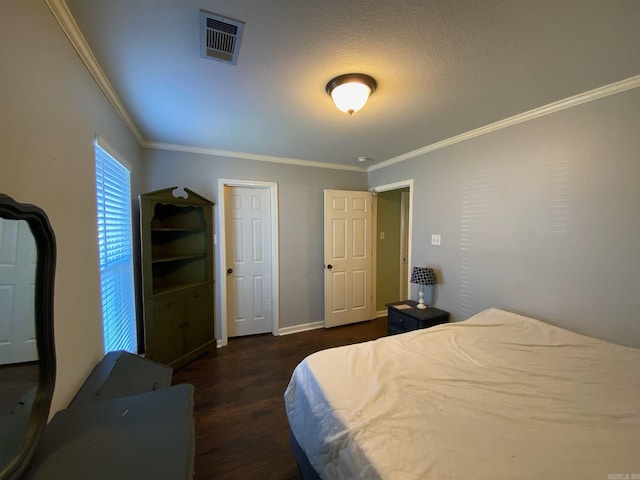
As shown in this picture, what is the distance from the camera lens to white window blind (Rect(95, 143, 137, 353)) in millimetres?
1652

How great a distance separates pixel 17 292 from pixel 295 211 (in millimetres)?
2916

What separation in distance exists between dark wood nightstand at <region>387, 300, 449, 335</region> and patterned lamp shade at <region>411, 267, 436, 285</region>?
0.99ft

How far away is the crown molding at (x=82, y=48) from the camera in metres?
1.07

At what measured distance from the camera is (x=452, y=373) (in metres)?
1.39

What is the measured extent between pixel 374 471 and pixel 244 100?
2.17 meters

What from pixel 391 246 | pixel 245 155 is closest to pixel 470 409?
pixel 245 155

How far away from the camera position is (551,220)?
196 cm

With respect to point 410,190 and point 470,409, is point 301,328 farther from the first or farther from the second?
point 470,409

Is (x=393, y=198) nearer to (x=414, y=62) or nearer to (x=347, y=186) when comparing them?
(x=347, y=186)

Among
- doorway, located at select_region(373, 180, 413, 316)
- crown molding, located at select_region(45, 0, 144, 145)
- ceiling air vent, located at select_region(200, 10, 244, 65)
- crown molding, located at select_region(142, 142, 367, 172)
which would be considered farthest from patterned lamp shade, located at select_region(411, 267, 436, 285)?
crown molding, located at select_region(45, 0, 144, 145)

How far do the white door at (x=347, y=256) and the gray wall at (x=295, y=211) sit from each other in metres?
0.14

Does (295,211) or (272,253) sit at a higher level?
(295,211)

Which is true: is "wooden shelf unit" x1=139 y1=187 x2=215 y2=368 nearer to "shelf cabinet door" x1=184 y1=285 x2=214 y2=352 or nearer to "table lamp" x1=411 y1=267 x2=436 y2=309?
"shelf cabinet door" x1=184 y1=285 x2=214 y2=352

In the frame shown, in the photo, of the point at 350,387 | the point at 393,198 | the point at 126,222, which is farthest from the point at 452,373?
the point at 393,198
